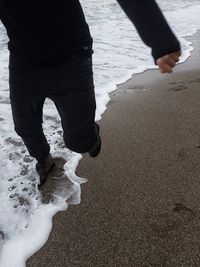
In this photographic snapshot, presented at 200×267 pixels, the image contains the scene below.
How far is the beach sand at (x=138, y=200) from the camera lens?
79.4 inches

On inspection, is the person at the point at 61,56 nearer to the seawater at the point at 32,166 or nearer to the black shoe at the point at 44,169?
the black shoe at the point at 44,169

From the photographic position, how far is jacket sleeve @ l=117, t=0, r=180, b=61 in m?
1.48

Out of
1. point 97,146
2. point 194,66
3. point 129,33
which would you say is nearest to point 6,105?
point 97,146

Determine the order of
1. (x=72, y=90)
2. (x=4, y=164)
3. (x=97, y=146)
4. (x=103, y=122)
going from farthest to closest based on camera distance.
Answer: (x=103, y=122)
(x=4, y=164)
(x=97, y=146)
(x=72, y=90)

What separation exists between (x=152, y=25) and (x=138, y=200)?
1.26 metres

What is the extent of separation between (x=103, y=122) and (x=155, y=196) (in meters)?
1.44

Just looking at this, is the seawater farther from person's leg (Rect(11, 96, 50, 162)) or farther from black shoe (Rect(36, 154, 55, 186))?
person's leg (Rect(11, 96, 50, 162))

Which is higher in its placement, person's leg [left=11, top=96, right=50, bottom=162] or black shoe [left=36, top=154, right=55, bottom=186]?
person's leg [left=11, top=96, right=50, bottom=162]

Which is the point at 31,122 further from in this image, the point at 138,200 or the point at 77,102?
the point at 138,200

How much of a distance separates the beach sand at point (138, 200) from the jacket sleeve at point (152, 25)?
105cm

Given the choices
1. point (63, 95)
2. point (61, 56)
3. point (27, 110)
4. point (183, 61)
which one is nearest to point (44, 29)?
point (61, 56)

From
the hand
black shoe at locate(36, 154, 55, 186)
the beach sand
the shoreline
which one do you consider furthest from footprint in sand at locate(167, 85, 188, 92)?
the hand

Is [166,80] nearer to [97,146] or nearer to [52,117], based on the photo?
[52,117]

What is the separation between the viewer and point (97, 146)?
2.63 meters
